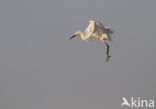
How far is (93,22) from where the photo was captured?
30.2 meters

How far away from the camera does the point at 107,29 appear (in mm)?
30703

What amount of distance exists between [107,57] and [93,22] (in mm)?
922

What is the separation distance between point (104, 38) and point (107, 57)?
1.62ft

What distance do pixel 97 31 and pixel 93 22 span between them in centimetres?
24

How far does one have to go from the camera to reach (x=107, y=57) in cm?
3028

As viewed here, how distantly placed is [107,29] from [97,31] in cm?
56

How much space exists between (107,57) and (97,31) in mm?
681

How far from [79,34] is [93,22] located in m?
0.86

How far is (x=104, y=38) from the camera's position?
30.4m

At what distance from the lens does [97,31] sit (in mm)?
30203

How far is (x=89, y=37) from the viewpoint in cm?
3023

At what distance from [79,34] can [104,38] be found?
767 millimetres
